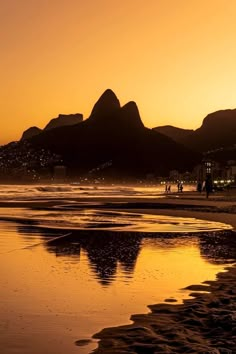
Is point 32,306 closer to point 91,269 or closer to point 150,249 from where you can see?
point 91,269

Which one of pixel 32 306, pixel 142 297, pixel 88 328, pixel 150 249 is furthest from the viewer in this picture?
pixel 150 249

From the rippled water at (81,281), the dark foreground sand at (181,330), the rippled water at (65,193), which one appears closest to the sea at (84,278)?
the rippled water at (81,281)

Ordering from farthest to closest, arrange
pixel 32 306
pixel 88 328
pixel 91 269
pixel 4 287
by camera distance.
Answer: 1. pixel 91 269
2. pixel 4 287
3. pixel 32 306
4. pixel 88 328

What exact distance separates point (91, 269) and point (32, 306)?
4436 millimetres

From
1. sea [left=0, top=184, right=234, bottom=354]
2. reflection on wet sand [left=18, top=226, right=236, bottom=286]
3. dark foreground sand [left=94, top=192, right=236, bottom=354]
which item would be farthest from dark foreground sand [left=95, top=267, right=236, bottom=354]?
reflection on wet sand [left=18, top=226, right=236, bottom=286]

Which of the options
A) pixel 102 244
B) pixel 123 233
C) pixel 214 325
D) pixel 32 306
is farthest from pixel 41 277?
pixel 123 233

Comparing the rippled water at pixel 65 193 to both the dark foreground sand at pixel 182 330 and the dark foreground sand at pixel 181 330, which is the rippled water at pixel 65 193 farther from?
the dark foreground sand at pixel 181 330

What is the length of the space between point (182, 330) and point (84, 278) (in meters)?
4.97

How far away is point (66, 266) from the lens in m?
15.0

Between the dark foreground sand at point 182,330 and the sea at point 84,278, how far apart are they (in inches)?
13.0

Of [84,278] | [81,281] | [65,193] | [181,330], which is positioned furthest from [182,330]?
[65,193]

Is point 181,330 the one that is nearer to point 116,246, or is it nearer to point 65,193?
point 116,246

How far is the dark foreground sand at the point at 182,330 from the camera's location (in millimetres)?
7557

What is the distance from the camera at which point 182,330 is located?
28.1 ft
